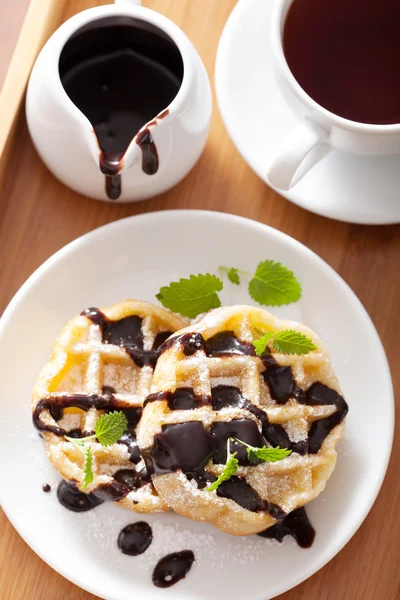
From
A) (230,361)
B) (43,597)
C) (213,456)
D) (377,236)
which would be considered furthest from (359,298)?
(43,597)

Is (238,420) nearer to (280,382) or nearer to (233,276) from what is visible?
(280,382)

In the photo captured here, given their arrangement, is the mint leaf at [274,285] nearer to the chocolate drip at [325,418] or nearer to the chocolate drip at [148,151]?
the chocolate drip at [325,418]

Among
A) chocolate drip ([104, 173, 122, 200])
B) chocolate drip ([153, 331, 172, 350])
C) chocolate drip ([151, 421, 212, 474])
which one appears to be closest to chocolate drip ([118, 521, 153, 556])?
chocolate drip ([151, 421, 212, 474])

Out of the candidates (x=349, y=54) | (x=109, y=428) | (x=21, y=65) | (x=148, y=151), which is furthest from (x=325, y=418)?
(x=21, y=65)

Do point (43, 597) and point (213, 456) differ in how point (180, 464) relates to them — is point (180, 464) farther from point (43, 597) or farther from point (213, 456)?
point (43, 597)

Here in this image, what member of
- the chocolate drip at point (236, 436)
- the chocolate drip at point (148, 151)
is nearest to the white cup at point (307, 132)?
the chocolate drip at point (148, 151)
